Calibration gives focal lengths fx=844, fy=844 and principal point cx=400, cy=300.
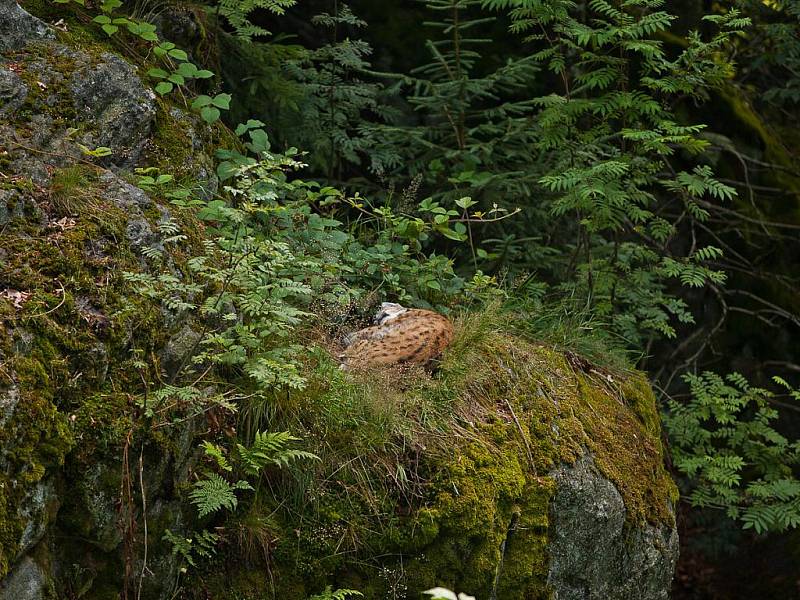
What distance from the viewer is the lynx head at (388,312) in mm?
4562

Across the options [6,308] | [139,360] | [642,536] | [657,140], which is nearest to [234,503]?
[139,360]

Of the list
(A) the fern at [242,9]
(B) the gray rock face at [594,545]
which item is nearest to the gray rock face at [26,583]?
(B) the gray rock face at [594,545]

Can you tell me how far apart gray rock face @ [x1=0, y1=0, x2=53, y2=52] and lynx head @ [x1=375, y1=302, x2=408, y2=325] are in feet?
7.56

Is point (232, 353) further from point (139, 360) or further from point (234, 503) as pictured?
point (234, 503)

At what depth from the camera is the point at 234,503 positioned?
3.27m

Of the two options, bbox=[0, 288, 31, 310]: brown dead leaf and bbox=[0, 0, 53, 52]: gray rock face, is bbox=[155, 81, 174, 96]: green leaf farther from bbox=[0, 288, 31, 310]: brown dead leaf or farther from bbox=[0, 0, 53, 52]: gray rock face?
bbox=[0, 288, 31, 310]: brown dead leaf

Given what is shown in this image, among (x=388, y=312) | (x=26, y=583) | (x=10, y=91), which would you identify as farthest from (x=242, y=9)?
(x=26, y=583)

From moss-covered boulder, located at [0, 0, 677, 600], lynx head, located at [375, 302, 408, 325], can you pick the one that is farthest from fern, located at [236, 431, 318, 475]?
lynx head, located at [375, 302, 408, 325]

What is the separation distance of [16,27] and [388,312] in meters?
2.43

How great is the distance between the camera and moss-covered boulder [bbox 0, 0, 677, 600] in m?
3.04

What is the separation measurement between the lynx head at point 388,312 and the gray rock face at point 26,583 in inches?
85.4

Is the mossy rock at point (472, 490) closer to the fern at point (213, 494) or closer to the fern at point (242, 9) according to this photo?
the fern at point (213, 494)

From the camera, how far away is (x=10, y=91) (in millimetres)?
4039

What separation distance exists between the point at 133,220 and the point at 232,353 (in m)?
0.79
